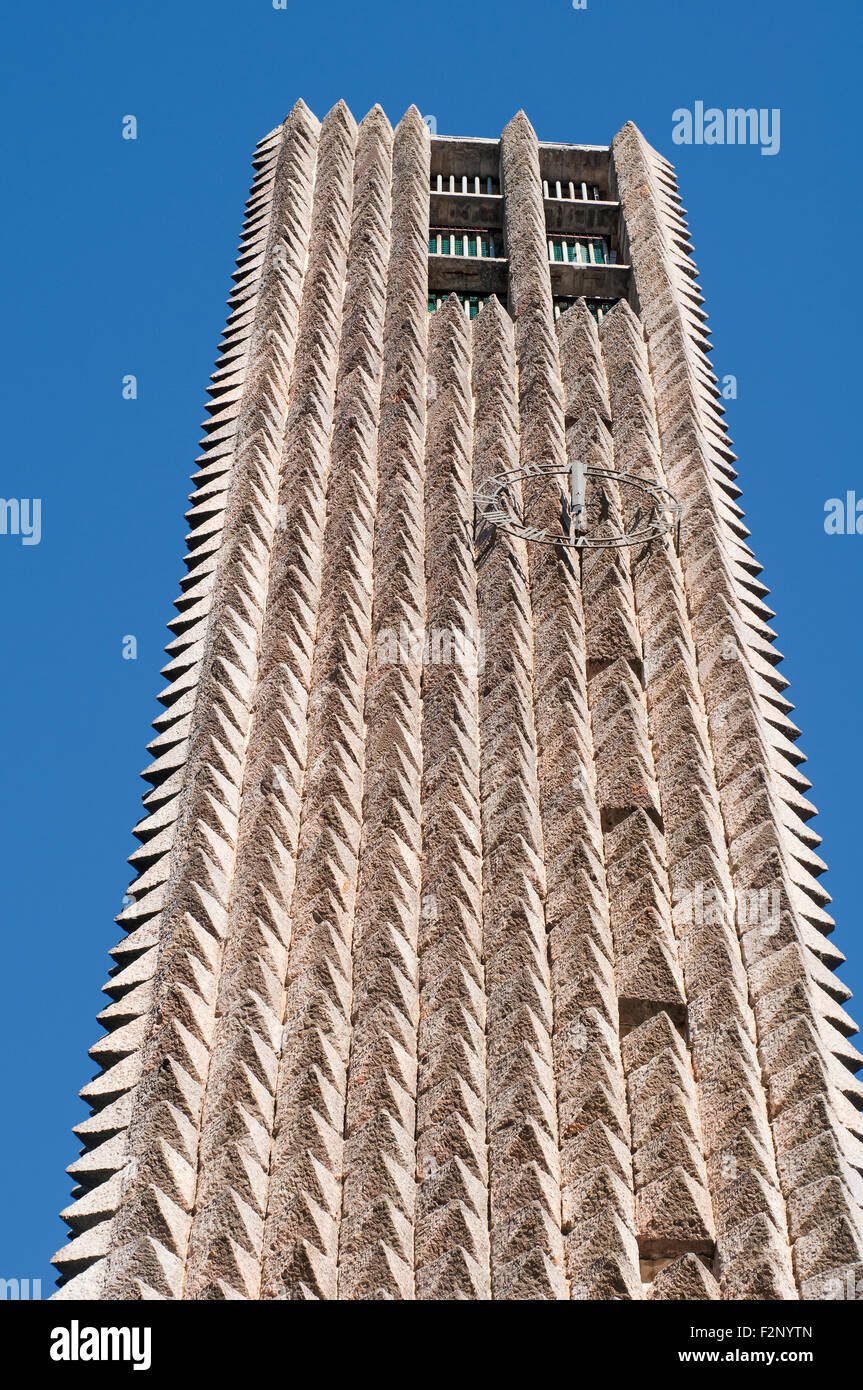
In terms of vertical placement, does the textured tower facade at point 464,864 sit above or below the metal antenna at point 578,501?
below

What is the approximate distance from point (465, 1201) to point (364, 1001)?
64.8 inches

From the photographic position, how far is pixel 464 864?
1343 centimetres

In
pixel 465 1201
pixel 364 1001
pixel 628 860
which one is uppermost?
pixel 628 860

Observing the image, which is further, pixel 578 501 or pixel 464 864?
pixel 578 501

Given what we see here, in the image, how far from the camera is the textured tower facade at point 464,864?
11133 mm

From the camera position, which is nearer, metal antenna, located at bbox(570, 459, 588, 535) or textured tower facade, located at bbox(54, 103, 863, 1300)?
textured tower facade, located at bbox(54, 103, 863, 1300)

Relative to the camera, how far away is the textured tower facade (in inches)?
438

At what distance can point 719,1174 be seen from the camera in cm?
1155

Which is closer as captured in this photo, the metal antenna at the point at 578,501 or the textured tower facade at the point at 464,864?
the textured tower facade at the point at 464,864

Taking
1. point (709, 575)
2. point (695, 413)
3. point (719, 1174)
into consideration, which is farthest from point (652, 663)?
point (719, 1174)

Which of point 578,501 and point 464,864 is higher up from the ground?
point 578,501

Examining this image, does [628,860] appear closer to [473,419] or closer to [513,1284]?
[513,1284]

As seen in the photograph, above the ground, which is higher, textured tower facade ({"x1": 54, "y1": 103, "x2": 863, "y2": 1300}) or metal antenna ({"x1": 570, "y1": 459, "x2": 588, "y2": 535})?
metal antenna ({"x1": 570, "y1": 459, "x2": 588, "y2": 535})
